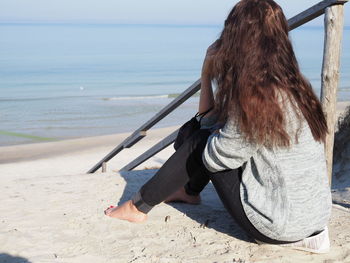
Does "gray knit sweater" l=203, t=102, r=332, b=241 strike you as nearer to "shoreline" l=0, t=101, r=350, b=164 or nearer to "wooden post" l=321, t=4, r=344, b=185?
"wooden post" l=321, t=4, r=344, b=185

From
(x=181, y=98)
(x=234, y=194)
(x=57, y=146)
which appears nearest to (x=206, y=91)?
(x=234, y=194)

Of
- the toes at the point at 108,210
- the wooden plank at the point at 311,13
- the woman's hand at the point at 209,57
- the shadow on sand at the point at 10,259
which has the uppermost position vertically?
the wooden plank at the point at 311,13

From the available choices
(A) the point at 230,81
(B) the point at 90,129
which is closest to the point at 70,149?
(B) the point at 90,129

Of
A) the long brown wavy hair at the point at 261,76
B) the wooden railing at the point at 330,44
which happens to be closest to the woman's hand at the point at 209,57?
the long brown wavy hair at the point at 261,76

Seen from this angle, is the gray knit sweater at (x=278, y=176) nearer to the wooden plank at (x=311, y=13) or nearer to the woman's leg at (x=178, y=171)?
the woman's leg at (x=178, y=171)

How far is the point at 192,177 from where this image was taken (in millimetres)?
2639

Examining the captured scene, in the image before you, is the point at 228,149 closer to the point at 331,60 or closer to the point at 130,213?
the point at 130,213

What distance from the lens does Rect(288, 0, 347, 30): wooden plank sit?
116 inches

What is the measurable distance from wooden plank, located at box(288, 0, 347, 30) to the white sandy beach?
114 centimetres

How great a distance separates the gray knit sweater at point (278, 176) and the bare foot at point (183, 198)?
90 cm

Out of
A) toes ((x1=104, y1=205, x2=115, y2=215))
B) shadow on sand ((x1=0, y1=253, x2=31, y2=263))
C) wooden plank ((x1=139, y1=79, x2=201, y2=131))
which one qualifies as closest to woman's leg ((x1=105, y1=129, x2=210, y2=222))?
toes ((x1=104, y1=205, x2=115, y2=215))

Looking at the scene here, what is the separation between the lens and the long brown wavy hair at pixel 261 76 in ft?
7.01

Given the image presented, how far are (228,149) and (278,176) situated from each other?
9.4 inches

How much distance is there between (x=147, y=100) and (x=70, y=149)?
9.82 meters
